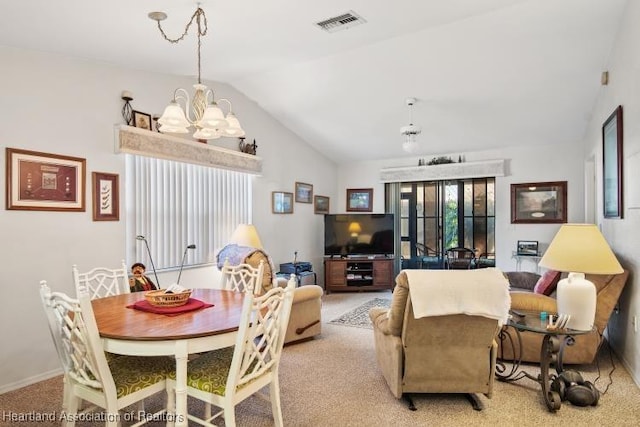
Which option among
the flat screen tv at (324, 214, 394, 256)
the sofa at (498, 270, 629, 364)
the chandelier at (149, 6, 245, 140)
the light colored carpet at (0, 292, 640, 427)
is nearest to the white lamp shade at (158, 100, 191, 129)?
the chandelier at (149, 6, 245, 140)

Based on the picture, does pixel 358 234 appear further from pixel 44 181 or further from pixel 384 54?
pixel 44 181

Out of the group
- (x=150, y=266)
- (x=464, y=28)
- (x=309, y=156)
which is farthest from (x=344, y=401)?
(x=309, y=156)

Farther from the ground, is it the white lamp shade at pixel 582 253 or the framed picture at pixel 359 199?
the framed picture at pixel 359 199

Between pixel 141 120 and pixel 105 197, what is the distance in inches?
33.2

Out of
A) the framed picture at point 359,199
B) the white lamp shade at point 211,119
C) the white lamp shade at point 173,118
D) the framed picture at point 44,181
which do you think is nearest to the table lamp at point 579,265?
Answer: the white lamp shade at point 211,119

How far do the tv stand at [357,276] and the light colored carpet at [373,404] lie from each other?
333 cm

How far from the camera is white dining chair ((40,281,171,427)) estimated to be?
188 cm

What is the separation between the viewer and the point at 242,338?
1.96 m

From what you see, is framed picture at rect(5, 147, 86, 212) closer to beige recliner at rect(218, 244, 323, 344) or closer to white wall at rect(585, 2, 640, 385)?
beige recliner at rect(218, 244, 323, 344)

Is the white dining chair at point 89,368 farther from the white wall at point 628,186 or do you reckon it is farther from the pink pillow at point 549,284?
the white wall at point 628,186

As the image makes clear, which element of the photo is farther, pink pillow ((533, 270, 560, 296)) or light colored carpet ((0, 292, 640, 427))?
pink pillow ((533, 270, 560, 296))

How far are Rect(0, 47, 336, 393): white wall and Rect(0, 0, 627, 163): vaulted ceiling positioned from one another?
0.63ft

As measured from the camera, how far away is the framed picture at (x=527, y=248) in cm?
604

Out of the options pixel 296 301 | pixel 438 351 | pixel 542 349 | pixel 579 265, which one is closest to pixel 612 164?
pixel 579 265
